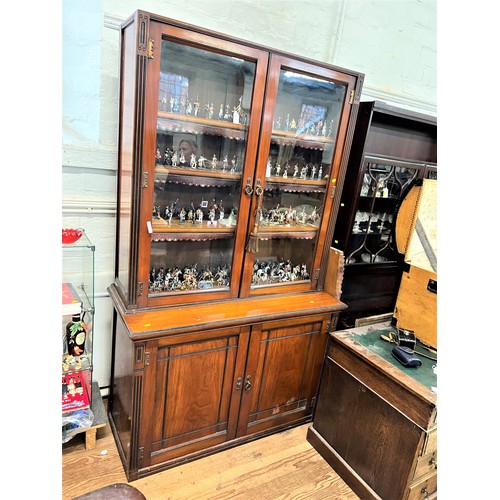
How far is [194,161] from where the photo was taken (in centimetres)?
193

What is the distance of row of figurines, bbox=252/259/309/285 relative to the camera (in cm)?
226

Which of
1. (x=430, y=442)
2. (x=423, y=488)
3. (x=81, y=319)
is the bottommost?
(x=423, y=488)

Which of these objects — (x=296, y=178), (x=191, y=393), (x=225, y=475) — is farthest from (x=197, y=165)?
(x=225, y=475)

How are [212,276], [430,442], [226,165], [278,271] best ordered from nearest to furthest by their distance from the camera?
[430,442]
[226,165]
[212,276]
[278,271]

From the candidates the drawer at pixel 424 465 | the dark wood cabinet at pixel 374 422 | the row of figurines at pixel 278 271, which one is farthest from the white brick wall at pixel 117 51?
the drawer at pixel 424 465

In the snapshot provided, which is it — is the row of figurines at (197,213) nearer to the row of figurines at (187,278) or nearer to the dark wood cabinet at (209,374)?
the row of figurines at (187,278)

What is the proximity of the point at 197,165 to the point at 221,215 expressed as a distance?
1.01ft

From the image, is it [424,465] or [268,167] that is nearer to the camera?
[424,465]

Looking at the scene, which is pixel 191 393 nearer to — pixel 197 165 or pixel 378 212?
pixel 197 165

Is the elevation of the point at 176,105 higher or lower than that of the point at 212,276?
higher

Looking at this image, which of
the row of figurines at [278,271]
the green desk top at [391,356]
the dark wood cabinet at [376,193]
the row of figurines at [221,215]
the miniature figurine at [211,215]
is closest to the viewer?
the green desk top at [391,356]

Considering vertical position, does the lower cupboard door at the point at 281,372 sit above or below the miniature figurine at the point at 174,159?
below

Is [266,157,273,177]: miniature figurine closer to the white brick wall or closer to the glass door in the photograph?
the glass door

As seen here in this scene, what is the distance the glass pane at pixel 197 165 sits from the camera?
69.7 inches
